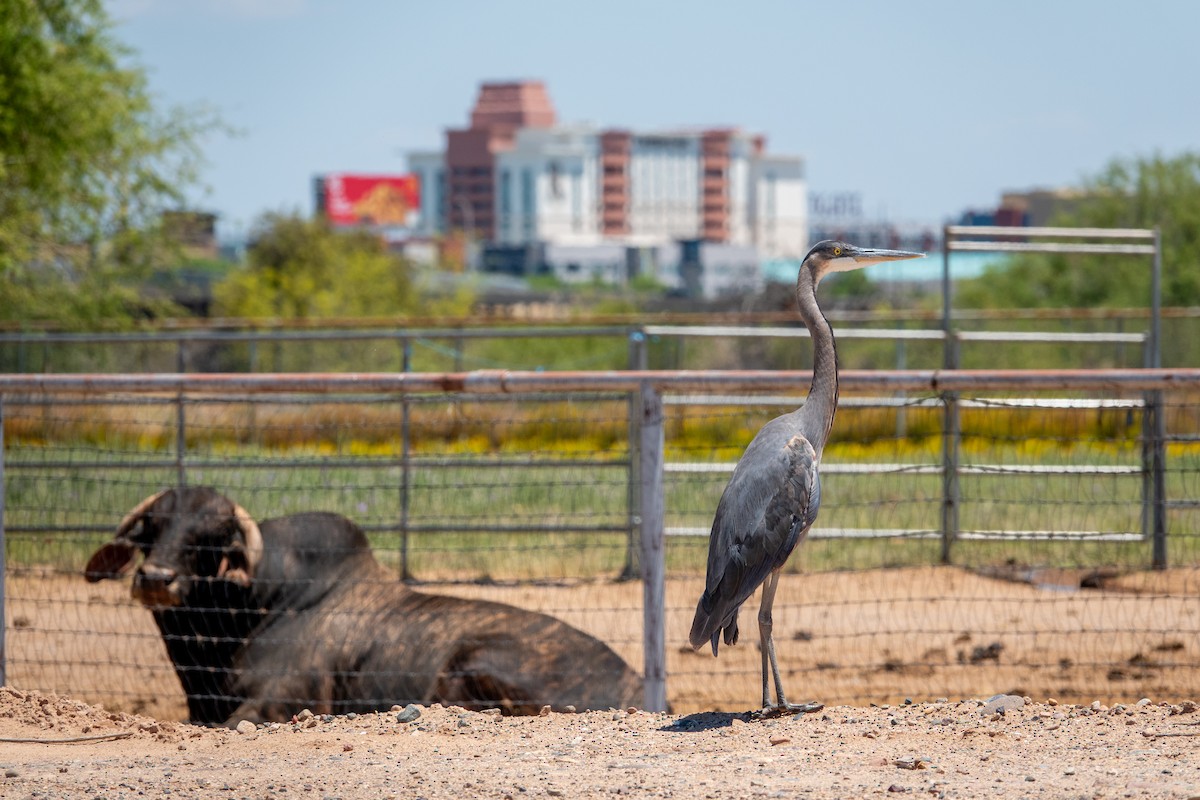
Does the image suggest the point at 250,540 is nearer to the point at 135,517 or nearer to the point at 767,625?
the point at 135,517

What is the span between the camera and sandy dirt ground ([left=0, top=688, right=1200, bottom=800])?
4922mm

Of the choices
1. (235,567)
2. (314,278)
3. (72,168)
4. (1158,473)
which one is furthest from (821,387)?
(314,278)

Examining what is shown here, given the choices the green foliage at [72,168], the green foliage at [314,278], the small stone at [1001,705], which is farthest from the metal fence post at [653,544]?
the green foliage at [314,278]

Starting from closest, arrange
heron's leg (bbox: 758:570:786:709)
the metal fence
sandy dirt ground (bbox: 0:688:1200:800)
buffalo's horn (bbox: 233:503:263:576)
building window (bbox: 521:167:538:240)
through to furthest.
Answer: sandy dirt ground (bbox: 0:688:1200:800)
heron's leg (bbox: 758:570:786:709)
the metal fence
buffalo's horn (bbox: 233:503:263:576)
building window (bbox: 521:167:538:240)

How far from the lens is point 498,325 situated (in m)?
25.9

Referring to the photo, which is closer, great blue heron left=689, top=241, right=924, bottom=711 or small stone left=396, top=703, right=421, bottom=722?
great blue heron left=689, top=241, right=924, bottom=711

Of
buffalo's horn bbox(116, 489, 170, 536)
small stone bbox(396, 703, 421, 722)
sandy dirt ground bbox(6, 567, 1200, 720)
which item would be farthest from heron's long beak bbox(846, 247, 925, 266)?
buffalo's horn bbox(116, 489, 170, 536)

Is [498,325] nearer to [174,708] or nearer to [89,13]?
[89,13]

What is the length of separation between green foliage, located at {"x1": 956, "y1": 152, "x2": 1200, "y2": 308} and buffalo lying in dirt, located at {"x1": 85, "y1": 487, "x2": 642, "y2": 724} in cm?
2459

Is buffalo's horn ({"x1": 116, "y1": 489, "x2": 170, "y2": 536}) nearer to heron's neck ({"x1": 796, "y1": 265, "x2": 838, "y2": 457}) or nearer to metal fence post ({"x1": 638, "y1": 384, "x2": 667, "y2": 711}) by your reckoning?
metal fence post ({"x1": 638, "y1": 384, "x2": 667, "y2": 711})

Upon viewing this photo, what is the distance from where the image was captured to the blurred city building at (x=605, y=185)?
168 m

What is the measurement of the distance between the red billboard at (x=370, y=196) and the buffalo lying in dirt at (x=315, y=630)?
154m

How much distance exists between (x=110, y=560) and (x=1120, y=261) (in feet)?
87.7

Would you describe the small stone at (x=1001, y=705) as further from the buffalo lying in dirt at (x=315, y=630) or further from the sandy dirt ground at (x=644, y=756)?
the buffalo lying in dirt at (x=315, y=630)
